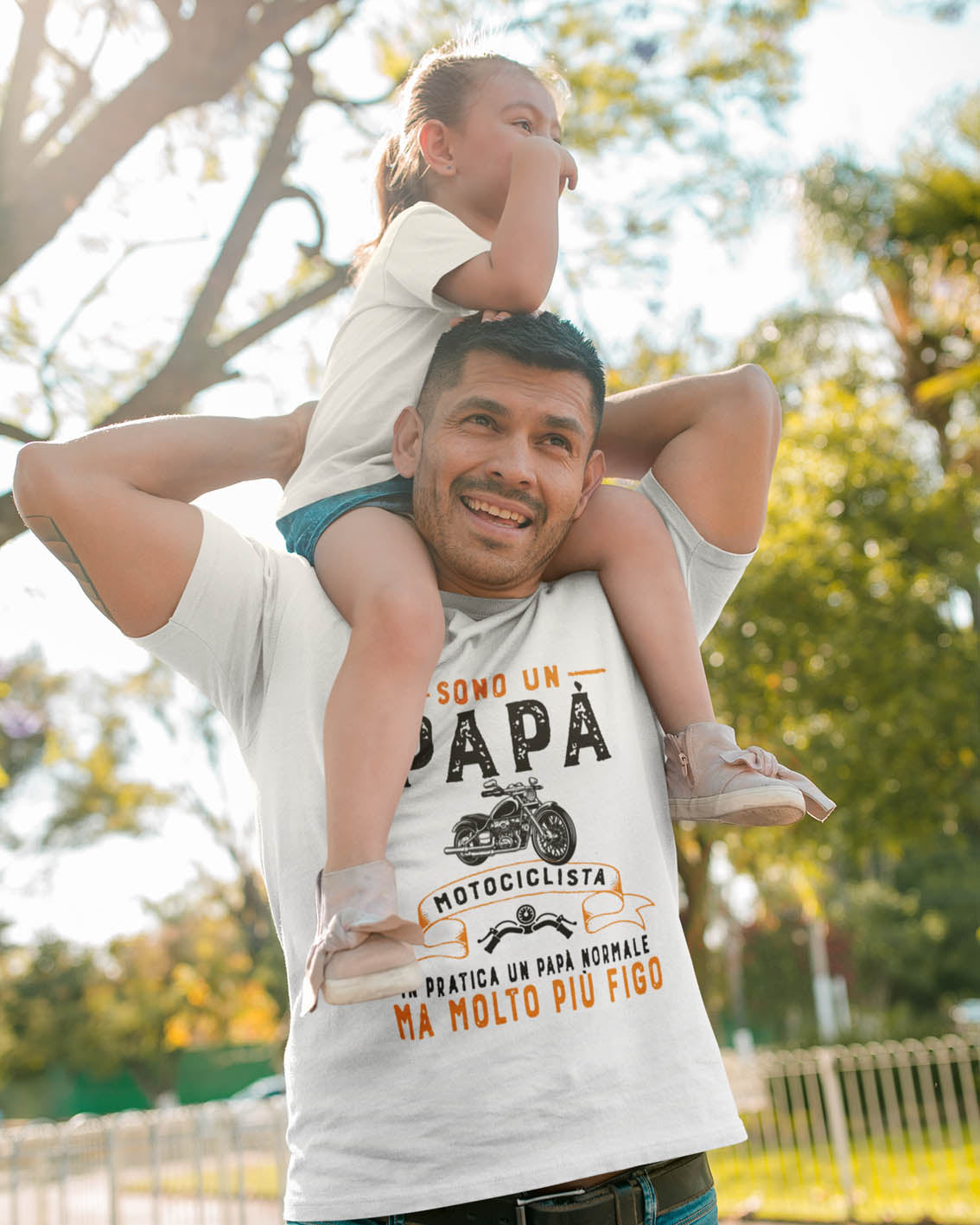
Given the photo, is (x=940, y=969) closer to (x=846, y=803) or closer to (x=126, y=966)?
(x=846, y=803)

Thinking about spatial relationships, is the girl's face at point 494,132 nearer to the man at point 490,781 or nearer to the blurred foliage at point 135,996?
the man at point 490,781

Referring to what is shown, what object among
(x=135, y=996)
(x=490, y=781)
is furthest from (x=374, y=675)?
(x=135, y=996)

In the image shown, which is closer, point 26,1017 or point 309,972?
point 309,972

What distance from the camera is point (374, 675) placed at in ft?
5.54

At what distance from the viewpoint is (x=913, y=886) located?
29906 millimetres

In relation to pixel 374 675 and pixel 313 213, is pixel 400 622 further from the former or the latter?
pixel 313 213

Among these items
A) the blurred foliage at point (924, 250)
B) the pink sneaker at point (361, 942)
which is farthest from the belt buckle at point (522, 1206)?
the blurred foliage at point (924, 250)

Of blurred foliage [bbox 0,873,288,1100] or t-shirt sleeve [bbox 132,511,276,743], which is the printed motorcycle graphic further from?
blurred foliage [bbox 0,873,288,1100]

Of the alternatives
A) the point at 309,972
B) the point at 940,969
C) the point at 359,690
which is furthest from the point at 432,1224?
the point at 940,969

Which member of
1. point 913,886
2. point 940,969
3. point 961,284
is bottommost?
point 940,969

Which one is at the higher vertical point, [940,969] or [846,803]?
[846,803]

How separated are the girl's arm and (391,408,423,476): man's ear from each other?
208 millimetres

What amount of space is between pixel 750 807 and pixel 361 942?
58 cm

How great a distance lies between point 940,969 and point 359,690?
1179 inches
